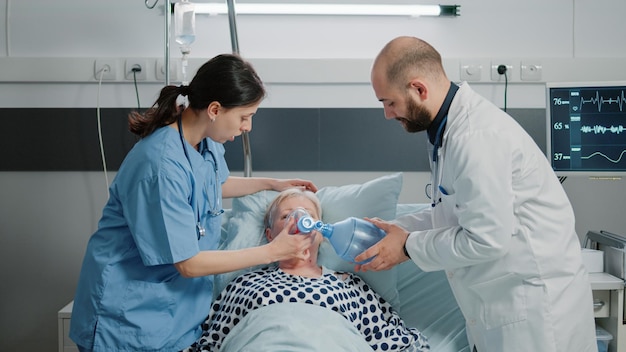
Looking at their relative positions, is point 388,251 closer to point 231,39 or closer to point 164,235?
point 164,235

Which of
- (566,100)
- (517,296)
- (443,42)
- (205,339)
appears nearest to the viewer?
(517,296)

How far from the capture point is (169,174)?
181cm

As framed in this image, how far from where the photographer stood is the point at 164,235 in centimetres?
180

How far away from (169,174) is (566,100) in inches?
61.9

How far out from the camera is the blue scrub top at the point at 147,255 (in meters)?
1.81

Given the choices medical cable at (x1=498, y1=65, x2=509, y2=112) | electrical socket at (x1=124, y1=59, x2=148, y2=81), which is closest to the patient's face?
electrical socket at (x1=124, y1=59, x2=148, y2=81)

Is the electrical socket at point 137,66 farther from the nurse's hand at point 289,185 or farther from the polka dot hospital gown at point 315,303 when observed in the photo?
the polka dot hospital gown at point 315,303

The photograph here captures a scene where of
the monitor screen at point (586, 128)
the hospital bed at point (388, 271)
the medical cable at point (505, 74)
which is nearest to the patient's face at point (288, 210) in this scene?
the hospital bed at point (388, 271)

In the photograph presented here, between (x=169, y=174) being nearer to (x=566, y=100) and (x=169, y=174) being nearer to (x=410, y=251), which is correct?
(x=410, y=251)

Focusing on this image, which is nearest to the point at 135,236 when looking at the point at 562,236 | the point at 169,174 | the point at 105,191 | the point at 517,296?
the point at 169,174

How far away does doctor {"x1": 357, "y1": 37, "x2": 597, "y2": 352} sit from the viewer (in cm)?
172

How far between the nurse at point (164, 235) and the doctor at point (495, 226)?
0.40 m

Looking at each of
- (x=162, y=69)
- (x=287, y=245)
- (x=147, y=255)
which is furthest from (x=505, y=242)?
(x=162, y=69)

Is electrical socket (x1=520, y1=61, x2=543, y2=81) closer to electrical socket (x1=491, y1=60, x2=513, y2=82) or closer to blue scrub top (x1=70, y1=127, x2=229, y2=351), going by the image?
electrical socket (x1=491, y1=60, x2=513, y2=82)
